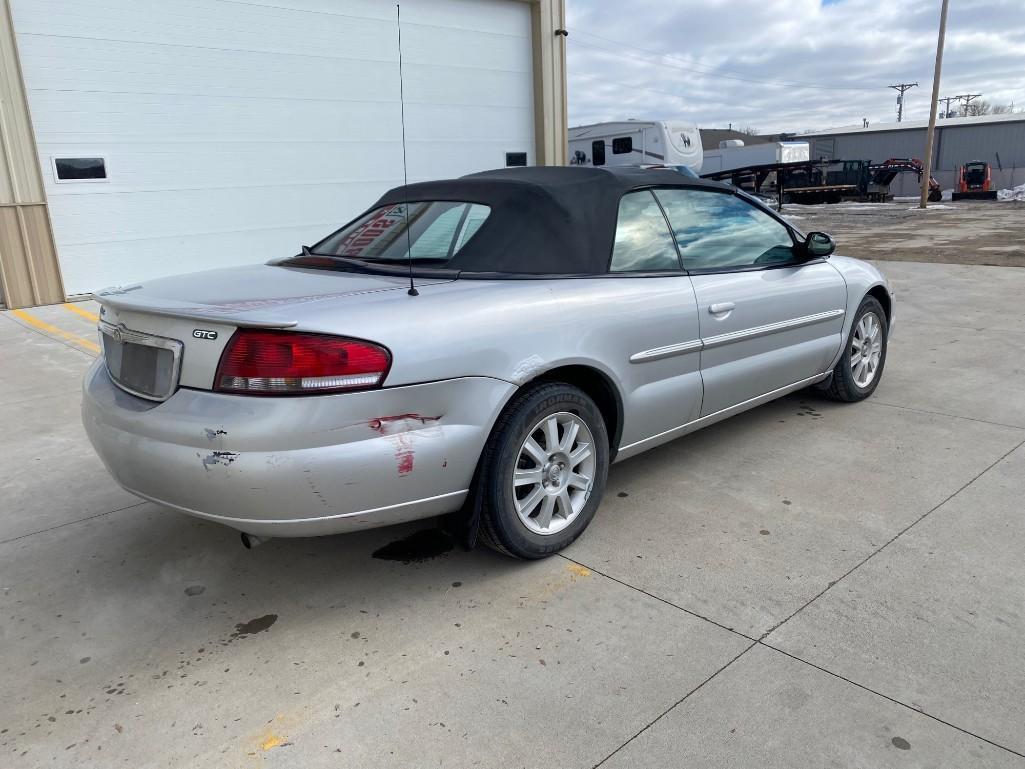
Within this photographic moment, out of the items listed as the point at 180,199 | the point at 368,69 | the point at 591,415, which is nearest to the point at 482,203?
the point at 591,415

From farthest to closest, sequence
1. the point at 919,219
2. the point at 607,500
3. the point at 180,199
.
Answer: the point at 919,219 < the point at 180,199 < the point at 607,500

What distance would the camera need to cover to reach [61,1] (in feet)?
30.6

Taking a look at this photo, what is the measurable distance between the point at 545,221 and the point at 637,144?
20.4m

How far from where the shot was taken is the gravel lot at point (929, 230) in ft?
44.8

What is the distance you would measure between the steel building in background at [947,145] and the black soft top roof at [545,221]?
42.6m

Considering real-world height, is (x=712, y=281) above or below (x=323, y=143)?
below

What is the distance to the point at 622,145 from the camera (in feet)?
74.7

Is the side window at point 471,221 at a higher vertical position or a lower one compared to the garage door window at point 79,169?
lower

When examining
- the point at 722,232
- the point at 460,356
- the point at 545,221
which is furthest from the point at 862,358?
the point at 460,356

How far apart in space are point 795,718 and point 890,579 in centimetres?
96

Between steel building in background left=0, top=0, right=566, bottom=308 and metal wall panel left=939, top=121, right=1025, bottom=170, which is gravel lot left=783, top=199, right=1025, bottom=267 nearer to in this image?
steel building in background left=0, top=0, right=566, bottom=308

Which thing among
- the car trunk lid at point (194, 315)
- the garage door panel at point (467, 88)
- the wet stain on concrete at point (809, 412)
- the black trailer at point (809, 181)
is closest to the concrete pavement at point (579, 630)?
the wet stain on concrete at point (809, 412)

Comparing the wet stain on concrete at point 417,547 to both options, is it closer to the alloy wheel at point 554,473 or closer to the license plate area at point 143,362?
the alloy wheel at point 554,473

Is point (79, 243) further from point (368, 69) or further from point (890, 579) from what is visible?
point (890, 579)
